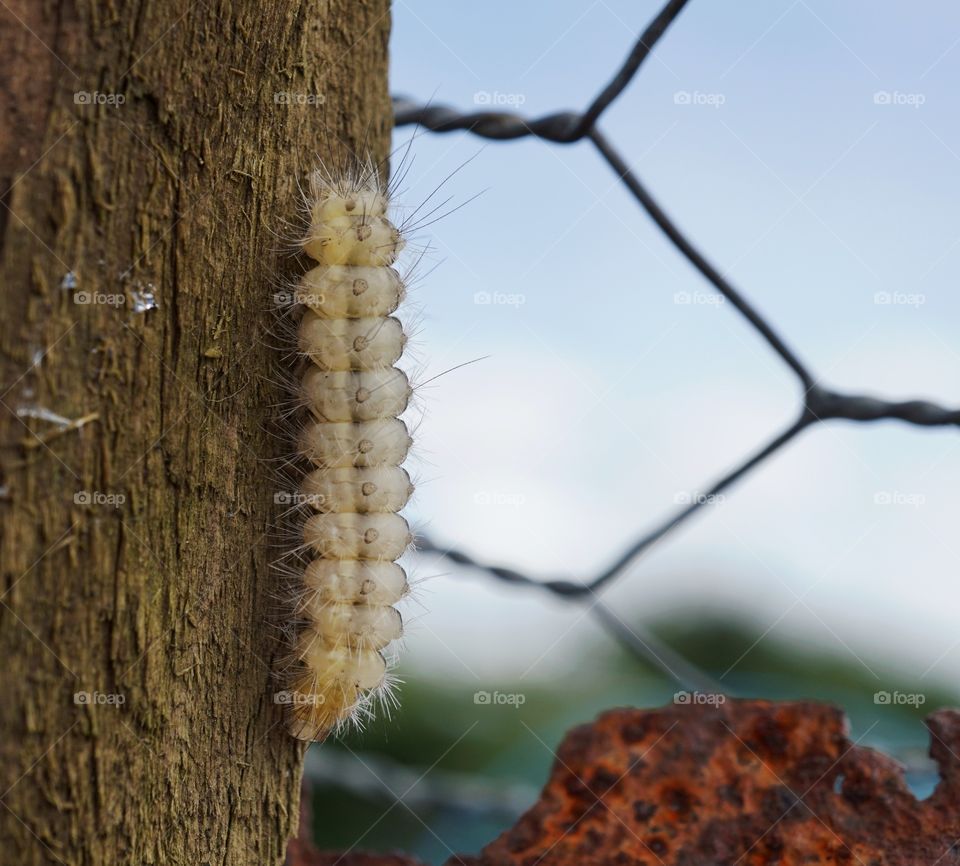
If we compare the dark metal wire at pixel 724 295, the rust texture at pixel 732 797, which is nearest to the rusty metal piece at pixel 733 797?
the rust texture at pixel 732 797

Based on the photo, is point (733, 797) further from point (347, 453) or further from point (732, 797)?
point (347, 453)

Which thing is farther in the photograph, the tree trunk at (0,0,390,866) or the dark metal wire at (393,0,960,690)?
the dark metal wire at (393,0,960,690)

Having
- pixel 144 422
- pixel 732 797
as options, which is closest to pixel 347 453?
pixel 144 422

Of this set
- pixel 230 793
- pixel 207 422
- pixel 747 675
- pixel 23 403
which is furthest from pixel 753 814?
pixel 747 675

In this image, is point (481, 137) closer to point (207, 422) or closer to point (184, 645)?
point (207, 422)

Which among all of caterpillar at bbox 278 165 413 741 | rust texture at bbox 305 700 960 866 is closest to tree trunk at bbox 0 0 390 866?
caterpillar at bbox 278 165 413 741

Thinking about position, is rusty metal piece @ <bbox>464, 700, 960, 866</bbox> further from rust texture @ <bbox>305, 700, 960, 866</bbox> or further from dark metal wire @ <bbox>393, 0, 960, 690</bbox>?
dark metal wire @ <bbox>393, 0, 960, 690</bbox>
